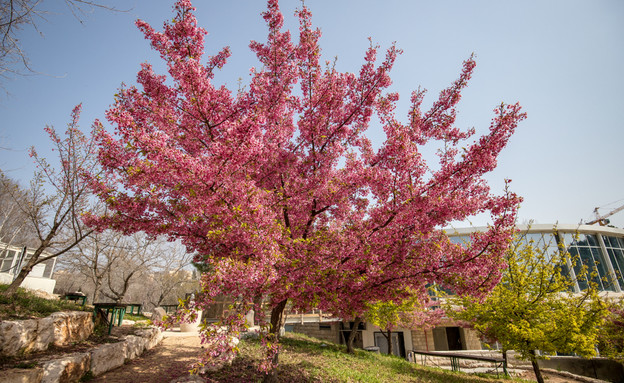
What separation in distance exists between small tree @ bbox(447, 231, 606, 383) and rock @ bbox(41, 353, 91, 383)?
9.76m

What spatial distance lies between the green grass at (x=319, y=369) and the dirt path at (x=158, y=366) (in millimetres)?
1134

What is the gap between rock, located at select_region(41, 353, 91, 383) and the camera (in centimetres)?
500

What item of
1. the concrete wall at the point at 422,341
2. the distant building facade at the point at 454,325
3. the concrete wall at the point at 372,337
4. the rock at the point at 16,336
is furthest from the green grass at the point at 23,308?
the concrete wall at the point at 422,341

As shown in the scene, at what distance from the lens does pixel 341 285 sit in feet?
18.9

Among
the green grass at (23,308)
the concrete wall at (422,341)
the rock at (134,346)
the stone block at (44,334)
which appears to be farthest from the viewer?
the concrete wall at (422,341)

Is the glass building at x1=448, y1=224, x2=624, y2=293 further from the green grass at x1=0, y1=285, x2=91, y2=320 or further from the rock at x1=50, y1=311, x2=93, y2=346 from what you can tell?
the green grass at x1=0, y1=285, x2=91, y2=320

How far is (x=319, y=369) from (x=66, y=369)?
6266mm

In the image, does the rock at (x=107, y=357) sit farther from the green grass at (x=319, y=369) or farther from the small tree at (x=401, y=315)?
the small tree at (x=401, y=315)

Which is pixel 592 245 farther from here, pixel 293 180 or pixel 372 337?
pixel 293 180

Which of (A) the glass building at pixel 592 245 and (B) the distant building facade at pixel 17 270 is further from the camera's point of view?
(A) the glass building at pixel 592 245

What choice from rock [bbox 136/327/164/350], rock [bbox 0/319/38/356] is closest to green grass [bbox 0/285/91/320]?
rock [bbox 0/319/38/356]

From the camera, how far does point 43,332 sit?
687cm

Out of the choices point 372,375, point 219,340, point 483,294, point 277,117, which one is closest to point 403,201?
point 483,294

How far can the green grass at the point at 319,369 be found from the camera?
7.20 meters
